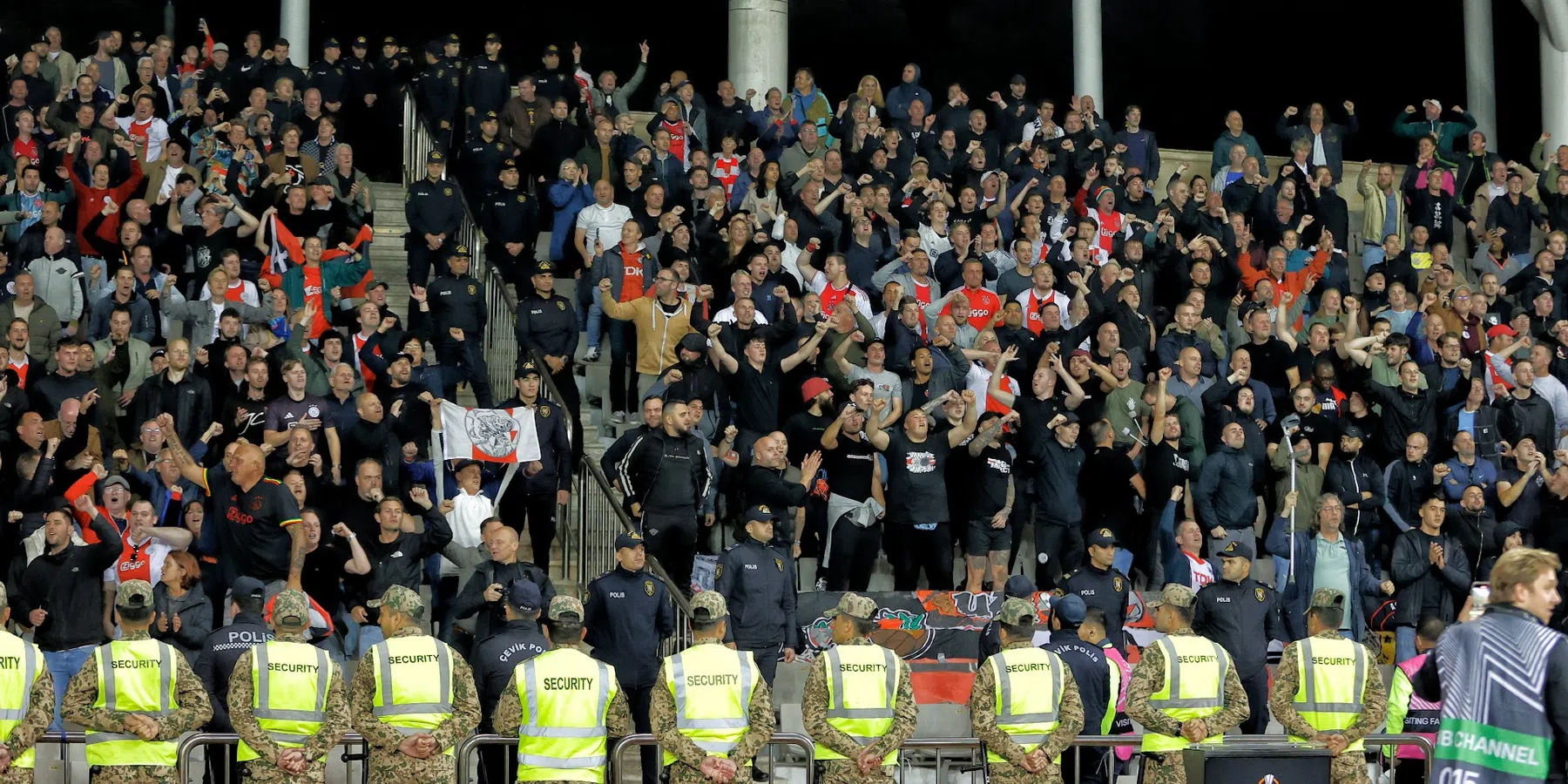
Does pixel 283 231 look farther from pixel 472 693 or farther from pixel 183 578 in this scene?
pixel 472 693

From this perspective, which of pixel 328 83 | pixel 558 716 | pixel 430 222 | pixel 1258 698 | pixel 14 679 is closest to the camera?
pixel 14 679

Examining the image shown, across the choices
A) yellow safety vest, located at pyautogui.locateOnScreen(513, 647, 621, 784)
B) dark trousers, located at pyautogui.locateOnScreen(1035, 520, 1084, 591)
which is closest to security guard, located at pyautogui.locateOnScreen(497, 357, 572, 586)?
dark trousers, located at pyautogui.locateOnScreen(1035, 520, 1084, 591)

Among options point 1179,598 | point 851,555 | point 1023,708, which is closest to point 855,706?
point 1023,708

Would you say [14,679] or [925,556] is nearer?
[14,679]

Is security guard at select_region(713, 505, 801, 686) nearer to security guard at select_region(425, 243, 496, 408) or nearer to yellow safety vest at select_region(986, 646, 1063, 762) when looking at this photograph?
yellow safety vest at select_region(986, 646, 1063, 762)

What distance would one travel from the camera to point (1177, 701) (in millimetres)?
11477

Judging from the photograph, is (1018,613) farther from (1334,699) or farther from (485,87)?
(485,87)

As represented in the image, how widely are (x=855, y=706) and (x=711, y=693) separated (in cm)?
81

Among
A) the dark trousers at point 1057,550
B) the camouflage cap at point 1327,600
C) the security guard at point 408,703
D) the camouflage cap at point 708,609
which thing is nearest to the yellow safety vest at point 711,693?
the camouflage cap at point 708,609

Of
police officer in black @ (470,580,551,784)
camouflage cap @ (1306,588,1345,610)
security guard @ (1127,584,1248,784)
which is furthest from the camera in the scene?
camouflage cap @ (1306,588,1345,610)

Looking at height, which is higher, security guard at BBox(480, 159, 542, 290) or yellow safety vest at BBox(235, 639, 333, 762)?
security guard at BBox(480, 159, 542, 290)

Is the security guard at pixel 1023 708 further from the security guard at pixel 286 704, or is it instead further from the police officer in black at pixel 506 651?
the security guard at pixel 286 704

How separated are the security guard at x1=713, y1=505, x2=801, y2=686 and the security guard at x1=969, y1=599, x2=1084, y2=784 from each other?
7.99 feet

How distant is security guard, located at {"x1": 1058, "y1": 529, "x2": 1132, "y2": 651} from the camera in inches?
558
